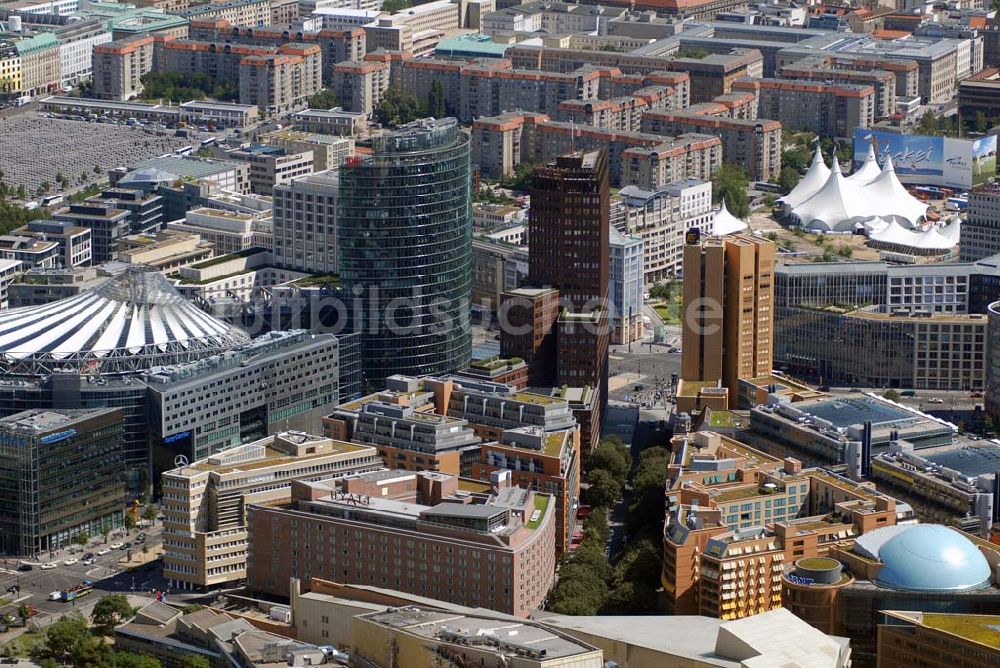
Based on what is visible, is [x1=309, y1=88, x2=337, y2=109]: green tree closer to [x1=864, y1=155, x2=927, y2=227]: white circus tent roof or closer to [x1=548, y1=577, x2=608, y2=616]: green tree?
[x1=864, y1=155, x2=927, y2=227]: white circus tent roof

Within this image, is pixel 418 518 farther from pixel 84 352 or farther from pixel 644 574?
pixel 84 352

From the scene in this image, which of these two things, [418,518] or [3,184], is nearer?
[418,518]

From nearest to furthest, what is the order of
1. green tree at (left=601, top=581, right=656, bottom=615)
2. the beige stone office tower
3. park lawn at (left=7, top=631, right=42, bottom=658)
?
park lawn at (left=7, top=631, right=42, bottom=658)
green tree at (left=601, top=581, right=656, bottom=615)
the beige stone office tower

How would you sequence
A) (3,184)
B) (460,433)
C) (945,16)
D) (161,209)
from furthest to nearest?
(945,16) < (3,184) < (161,209) < (460,433)

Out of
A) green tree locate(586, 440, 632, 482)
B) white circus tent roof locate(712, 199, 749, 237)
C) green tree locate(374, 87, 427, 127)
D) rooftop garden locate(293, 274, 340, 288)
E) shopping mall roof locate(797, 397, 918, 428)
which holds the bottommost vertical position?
green tree locate(586, 440, 632, 482)

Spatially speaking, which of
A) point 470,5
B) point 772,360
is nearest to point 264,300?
point 772,360

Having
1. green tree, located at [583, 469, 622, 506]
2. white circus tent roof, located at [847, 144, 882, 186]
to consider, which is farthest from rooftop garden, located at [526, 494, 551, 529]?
white circus tent roof, located at [847, 144, 882, 186]
